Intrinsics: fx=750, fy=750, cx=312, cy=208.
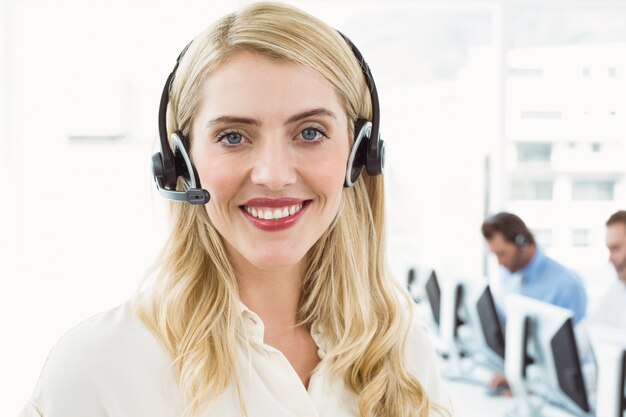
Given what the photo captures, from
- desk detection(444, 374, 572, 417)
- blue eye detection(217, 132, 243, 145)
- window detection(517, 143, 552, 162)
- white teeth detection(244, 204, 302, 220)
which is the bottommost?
desk detection(444, 374, 572, 417)

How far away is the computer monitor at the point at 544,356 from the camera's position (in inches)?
110

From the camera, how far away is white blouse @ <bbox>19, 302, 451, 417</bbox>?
0.89 metres

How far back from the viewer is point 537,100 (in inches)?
222

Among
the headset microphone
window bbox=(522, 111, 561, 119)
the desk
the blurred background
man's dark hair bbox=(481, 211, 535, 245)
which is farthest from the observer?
window bbox=(522, 111, 561, 119)

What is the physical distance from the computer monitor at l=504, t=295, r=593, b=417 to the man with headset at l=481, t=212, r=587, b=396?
732 millimetres

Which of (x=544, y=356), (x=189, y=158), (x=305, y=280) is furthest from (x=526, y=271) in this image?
(x=189, y=158)

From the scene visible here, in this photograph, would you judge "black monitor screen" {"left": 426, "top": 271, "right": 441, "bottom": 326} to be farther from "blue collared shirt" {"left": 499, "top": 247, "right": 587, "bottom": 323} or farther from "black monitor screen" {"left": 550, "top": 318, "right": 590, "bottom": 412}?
"black monitor screen" {"left": 550, "top": 318, "right": 590, "bottom": 412}

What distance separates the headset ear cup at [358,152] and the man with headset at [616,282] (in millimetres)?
2903

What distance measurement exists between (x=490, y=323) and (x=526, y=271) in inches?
22.3

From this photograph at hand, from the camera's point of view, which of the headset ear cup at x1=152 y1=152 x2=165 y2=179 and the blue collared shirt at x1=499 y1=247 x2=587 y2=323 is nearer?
the headset ear cup at x1=152 y1=152 x2=165 y2=179

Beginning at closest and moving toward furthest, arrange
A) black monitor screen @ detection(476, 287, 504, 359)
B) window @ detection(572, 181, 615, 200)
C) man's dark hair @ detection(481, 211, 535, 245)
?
1. black monitor screen @ detection(476, 287, 504, 359)
2. man's dark hair @ detection(481, 211, 535, 245)
3. window @ detection(572, 181, 615, 200)

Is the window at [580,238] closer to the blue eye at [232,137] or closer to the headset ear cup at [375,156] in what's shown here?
the headset ear cup at [375,156]

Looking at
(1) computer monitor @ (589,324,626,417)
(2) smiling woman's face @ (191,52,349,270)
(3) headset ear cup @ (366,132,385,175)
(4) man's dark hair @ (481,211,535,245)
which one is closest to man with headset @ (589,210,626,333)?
(4) man's dark hair @ (481,211,535,245)

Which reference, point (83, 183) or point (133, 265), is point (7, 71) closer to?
point (83, 183)
